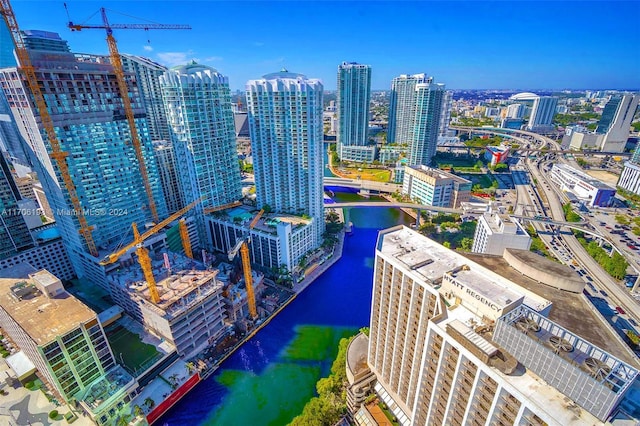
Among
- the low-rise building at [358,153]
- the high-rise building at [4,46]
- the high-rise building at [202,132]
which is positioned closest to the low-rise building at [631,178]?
the low-rise building at [358,153]

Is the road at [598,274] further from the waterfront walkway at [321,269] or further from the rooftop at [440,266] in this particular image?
the waterfront walkway at [321,269]

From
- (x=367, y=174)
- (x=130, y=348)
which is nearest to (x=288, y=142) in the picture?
Answer: (x=130, y=348)

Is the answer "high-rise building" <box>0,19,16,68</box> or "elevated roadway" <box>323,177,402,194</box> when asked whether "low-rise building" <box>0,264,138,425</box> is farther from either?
"high-rise building" <box>0,19,16,68</box>

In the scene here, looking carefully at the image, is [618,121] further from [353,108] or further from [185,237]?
[185,237]

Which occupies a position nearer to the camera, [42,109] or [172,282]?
[42,109]

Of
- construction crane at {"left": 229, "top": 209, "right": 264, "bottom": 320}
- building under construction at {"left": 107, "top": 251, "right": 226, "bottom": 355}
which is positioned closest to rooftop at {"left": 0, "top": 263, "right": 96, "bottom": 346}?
building under construction at {"left": 107, "top": 251, "right": 226, "bottom": 355}

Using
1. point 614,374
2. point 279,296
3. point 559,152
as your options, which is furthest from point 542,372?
point 559,152
